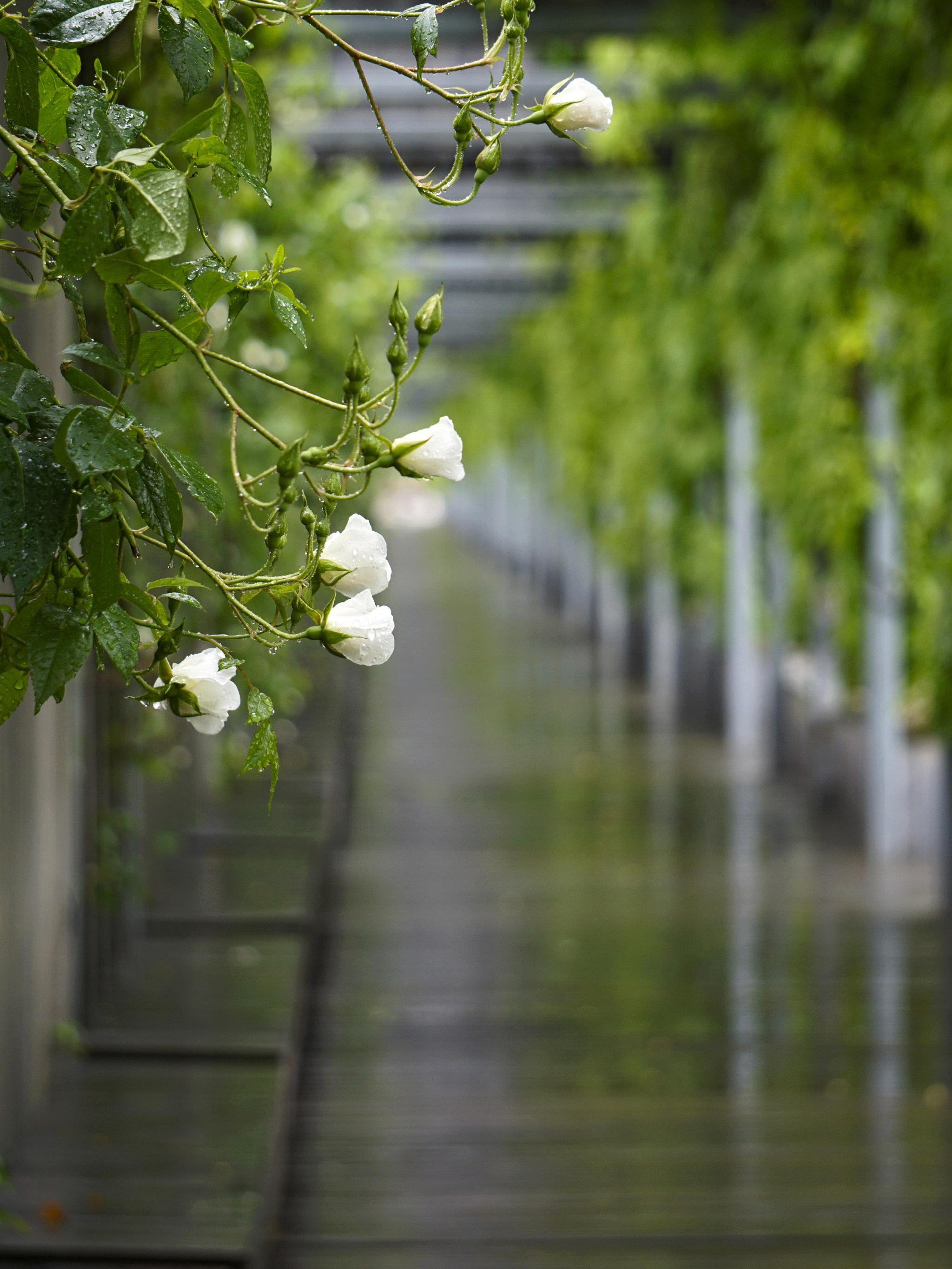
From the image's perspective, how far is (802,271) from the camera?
6316 millimetres

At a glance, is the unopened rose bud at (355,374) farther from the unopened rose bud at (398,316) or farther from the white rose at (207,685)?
the white rose at (207,685)

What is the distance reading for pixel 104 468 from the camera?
779mm

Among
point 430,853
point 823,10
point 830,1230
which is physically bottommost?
point 830,1230

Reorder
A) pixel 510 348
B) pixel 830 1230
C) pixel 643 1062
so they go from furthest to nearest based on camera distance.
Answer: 1. pixel 510 348
2. pixel 643 1062
3. pixel 830 1230

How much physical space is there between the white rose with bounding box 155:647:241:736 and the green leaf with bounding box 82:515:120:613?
0.09 metres

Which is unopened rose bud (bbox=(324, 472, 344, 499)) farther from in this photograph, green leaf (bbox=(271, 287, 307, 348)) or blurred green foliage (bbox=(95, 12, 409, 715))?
blurred green foliage (bbox=(95, 12, 409, 715))

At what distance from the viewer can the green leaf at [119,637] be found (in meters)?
0.86

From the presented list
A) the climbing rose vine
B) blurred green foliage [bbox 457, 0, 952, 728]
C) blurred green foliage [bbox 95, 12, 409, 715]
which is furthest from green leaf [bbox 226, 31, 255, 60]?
blurred green foliage [bbox 457, 0, 952, 728]

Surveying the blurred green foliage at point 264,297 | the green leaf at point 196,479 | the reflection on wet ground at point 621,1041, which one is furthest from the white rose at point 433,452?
the reflection on wet ground at point 621,1041

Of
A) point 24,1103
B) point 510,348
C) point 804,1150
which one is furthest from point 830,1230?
point 510,348

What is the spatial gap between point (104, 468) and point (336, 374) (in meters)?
4.94

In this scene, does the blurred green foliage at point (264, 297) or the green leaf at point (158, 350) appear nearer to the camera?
the green leaf at point (158, 350)

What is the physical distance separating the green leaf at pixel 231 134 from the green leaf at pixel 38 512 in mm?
182

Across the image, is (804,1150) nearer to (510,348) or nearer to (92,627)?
(92,627)
